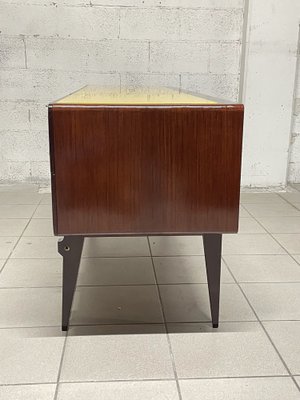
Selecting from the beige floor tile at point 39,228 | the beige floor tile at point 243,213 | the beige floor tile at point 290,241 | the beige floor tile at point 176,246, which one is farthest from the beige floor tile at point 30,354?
the beige floor tile at point 243,213

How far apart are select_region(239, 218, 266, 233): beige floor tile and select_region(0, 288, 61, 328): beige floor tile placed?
4.18 feet

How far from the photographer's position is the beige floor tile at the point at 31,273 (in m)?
2.00

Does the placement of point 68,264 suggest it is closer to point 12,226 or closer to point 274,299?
point 274,299

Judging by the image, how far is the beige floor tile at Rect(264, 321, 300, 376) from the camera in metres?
1.45

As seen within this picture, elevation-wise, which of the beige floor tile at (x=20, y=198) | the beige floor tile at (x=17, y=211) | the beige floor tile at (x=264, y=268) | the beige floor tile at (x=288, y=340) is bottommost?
the beige floor tile at (x=20, y=198)

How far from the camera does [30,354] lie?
1.47 m

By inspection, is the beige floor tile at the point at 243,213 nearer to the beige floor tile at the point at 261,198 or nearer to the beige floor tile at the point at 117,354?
the beige floor tile at the point at 261,198

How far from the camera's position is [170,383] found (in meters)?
1.33

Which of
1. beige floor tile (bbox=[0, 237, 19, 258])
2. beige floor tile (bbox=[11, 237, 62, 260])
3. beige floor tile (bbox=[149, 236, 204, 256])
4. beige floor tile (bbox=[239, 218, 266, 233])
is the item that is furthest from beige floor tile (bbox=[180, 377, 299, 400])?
beige floor tile (bbox=[239, 218, 266, 233])

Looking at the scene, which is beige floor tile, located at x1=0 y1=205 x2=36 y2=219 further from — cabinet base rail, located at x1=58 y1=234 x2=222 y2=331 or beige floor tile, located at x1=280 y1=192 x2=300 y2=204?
beige floor tile, located at x1=280 y1=192 x2=300 y2=204

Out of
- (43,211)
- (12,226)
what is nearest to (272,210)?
(43,211)

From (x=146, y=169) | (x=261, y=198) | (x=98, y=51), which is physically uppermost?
(x=98, y=51)

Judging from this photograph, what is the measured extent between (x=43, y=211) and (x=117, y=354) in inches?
69.8

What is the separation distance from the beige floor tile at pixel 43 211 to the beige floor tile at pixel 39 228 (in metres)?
0.08
